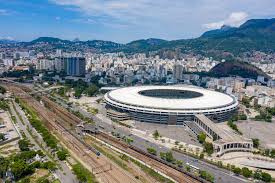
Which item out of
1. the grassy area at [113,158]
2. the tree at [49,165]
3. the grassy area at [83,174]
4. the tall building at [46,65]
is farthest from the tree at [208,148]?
the tall building at [46,65]

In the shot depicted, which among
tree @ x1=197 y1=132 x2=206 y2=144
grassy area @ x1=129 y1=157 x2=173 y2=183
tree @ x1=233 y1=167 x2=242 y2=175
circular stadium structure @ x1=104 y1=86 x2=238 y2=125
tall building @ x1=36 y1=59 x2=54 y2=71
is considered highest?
tall building @ x1=36 y1=59 x2=54 y2=71

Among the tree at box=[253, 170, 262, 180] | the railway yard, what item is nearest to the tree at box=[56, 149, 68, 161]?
the railway yard

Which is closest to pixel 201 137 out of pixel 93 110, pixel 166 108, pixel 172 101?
pixel 166 108

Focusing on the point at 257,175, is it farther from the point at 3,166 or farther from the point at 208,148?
the point at 3,166

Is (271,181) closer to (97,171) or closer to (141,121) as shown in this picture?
(97,171)

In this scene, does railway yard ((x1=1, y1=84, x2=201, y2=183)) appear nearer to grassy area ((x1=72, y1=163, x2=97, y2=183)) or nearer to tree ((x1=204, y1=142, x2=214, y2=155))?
grassy area ((x1=72, y1=163, x2=97, y2=183))

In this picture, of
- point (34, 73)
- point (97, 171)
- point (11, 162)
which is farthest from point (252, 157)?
point (34, 73)

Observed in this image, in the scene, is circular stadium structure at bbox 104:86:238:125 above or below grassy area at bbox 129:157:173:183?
above
